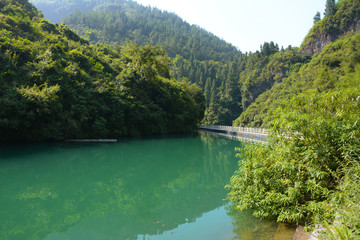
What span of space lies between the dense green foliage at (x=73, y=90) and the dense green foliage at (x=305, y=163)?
17124 millimetres

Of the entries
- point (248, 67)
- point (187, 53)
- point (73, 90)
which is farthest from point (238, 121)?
point (187, 53)

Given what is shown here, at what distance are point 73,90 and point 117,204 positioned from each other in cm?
1713

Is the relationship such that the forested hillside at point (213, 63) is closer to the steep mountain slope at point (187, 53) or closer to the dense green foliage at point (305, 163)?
the steep mountain slope at point (187, 53)

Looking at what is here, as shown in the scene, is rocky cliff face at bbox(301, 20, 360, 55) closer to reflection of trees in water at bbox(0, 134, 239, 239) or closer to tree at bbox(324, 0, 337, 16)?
tree at bbox(324, 0, 337, 16)

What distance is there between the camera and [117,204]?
7.17m

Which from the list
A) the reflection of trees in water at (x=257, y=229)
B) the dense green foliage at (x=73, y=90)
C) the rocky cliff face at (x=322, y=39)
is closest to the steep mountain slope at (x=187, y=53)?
the rocky cliff face at (x=322, y=39)

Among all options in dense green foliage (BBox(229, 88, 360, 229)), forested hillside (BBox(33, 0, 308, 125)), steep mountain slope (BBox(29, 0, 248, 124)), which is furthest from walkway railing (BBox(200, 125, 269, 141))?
dense green foliage (BBox(229, 88, 360, 229))

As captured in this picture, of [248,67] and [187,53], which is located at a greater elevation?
[187,53]

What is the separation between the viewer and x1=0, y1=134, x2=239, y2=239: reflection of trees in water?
18.5 feet

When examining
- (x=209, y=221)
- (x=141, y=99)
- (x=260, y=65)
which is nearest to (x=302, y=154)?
(x=209, y=221)

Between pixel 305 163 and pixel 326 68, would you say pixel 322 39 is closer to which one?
pixel 326 68

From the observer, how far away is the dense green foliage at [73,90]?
1833 centimetres

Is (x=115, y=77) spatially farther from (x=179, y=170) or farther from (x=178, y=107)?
(x=179, y=170)

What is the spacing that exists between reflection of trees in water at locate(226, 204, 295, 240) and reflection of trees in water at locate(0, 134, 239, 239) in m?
1.26
